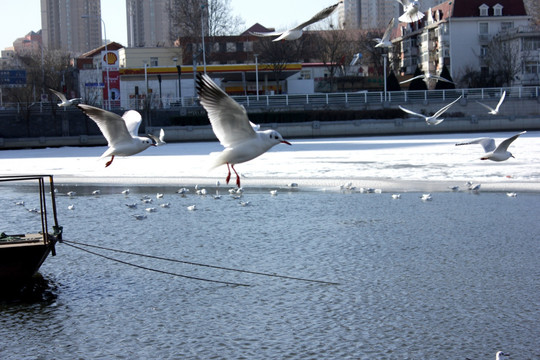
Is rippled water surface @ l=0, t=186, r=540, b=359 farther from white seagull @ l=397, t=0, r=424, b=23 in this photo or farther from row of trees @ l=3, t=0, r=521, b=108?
row of trees @ l=3, t=0, r=521, b=108

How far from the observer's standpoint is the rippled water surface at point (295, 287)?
9.19 meters

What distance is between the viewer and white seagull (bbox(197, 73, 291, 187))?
981 cm

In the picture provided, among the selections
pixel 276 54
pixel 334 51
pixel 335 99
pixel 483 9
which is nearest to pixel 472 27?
pixel 483 9

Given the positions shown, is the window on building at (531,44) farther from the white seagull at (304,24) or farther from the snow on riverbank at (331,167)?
the white seagull at (304,24)

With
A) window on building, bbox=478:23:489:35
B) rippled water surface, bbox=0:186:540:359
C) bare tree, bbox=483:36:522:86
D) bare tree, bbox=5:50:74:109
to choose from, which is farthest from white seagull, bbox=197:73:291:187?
window on building, bbox=478:23:489:35

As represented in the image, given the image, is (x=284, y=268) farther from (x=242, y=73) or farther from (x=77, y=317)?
(x=242, y=73)

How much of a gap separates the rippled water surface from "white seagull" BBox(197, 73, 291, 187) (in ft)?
6.89

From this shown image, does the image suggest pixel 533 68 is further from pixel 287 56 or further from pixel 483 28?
pixel 287 56

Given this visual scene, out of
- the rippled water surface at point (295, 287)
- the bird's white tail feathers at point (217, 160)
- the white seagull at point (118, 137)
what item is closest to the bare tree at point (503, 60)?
the rippled water surface at point (295, 287)

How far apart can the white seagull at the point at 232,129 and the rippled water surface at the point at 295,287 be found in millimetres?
2101

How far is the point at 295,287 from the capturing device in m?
11.5

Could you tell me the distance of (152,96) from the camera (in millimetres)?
57469

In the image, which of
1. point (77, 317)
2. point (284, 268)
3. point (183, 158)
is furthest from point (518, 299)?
point (183, 158)

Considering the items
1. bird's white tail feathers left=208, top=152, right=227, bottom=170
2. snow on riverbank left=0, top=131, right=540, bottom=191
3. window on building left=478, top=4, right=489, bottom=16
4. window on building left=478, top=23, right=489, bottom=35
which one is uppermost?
window on building left=478, top=4, right=489, bottom=16
